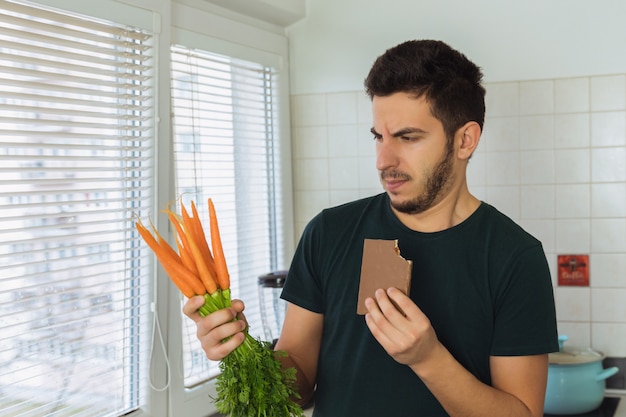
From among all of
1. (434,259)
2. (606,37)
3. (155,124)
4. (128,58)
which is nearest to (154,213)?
(155,124)

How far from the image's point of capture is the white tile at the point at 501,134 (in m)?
2.84

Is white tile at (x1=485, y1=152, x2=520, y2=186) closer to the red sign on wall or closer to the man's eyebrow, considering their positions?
the red sign on wall

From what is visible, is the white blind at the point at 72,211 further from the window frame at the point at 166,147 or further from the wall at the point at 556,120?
the wall at the point at 556,120

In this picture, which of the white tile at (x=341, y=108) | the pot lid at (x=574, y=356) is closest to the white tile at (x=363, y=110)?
the white tile at (x=341, y=108)

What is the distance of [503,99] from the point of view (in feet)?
9.34

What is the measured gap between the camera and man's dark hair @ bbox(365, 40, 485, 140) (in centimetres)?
151

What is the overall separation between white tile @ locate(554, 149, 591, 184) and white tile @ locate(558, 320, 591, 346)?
20.9 inches

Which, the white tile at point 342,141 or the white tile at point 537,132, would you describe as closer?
the white tile at point 537,132

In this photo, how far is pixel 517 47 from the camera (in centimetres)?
283

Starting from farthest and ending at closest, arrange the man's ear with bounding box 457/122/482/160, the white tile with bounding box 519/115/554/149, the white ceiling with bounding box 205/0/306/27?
the white tile with bounding box 519/115/554/149 → the white ceiling with bounding box 205/0/306/27 → the man's ear with bounding box 457/122/482/160

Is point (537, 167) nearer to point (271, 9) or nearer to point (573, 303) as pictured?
point (573, 303)

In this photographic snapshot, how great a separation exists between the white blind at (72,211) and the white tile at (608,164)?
161cm

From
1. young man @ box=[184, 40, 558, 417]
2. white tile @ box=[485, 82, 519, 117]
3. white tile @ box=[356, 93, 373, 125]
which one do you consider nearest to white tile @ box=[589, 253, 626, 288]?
white tile @ box=[485, 82, 519, 117]

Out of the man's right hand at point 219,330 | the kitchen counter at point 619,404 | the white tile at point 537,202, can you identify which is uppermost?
the white tile at point 537,202
